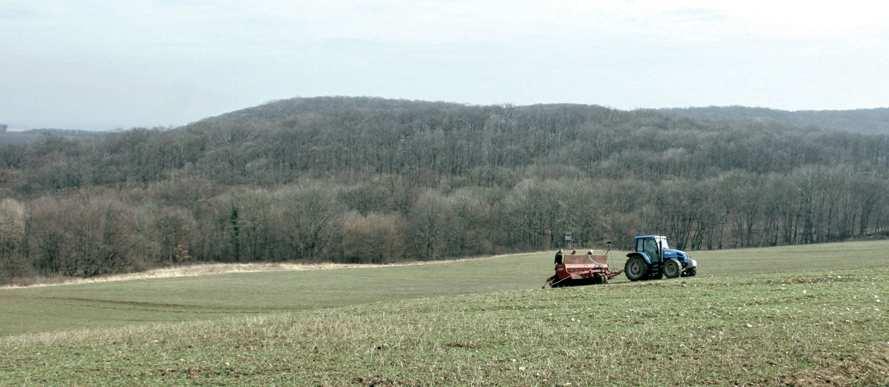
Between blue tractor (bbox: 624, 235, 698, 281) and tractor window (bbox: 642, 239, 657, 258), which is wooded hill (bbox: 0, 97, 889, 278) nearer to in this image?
blue tractor (bbox: 624, 235, 698, 281)

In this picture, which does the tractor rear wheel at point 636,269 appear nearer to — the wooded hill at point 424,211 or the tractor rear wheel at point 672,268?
the tractor rear wheel at point 672,268

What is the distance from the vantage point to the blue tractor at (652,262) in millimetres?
33438

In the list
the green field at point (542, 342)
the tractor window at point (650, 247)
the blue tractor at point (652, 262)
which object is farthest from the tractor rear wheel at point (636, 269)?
the green field at point (542, 342)

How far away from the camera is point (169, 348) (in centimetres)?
1930

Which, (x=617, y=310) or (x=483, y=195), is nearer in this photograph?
(x=617, y=310)

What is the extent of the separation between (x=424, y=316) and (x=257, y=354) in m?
6.45

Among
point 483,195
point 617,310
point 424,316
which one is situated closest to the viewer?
point 617,310

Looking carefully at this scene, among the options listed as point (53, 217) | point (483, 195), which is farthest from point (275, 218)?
point (483, 195)

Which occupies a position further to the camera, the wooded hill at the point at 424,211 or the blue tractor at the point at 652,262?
the wooded hill at the point at 424,211

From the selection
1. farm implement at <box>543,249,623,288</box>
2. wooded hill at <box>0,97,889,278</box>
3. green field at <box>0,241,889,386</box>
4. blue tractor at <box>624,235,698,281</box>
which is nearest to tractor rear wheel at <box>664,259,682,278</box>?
blue tractor at <box>624,235,698,281</box>

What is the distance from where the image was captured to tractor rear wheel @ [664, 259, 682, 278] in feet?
109

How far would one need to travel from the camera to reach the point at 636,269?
33.6 metres

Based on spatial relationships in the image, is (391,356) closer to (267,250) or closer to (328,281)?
(328,281)

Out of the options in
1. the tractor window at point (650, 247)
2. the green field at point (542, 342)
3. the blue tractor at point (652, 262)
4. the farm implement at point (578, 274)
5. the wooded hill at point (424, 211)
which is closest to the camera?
the green field at point (542, 342)
